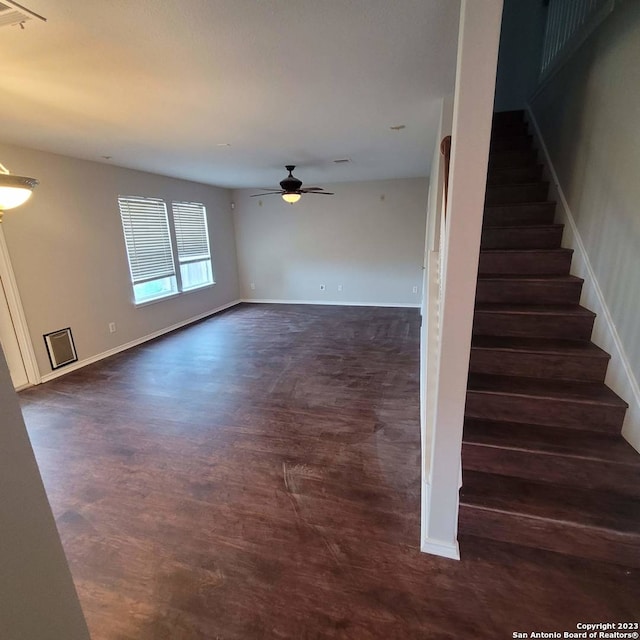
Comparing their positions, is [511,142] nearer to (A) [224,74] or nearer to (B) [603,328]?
(B) [603,328]

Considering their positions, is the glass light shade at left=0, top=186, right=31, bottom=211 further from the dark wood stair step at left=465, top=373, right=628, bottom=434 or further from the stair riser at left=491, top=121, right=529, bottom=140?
the stair riser at left=491, top=121, right=529, bottom=140

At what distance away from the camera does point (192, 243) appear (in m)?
6.05

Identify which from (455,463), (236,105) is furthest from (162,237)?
(455,463)

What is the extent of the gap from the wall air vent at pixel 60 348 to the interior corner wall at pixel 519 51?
6.01 metres

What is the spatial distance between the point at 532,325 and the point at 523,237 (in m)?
0.80

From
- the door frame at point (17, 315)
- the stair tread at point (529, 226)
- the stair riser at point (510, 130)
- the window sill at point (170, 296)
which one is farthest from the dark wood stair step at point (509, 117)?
the door frame at point (17, 315)

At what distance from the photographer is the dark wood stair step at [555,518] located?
151 cm

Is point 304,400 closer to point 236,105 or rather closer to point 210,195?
point 236,105

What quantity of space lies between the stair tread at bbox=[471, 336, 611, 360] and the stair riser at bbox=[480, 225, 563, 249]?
0.82m

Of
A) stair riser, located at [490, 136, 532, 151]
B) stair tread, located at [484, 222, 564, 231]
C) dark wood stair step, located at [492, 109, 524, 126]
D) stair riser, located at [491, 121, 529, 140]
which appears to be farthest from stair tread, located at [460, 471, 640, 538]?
dark wood stair step, located at [492, 109, 524, 126]

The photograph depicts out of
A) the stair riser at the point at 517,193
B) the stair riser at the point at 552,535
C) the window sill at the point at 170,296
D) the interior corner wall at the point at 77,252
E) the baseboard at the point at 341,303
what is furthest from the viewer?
the baseboard at the point at 341,303

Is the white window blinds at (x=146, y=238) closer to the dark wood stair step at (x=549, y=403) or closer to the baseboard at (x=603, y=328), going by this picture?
the dark wood stair step at (x=549, y=403)

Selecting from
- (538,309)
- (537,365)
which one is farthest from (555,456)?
(538,309)

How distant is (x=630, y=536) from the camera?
4.84 ft
